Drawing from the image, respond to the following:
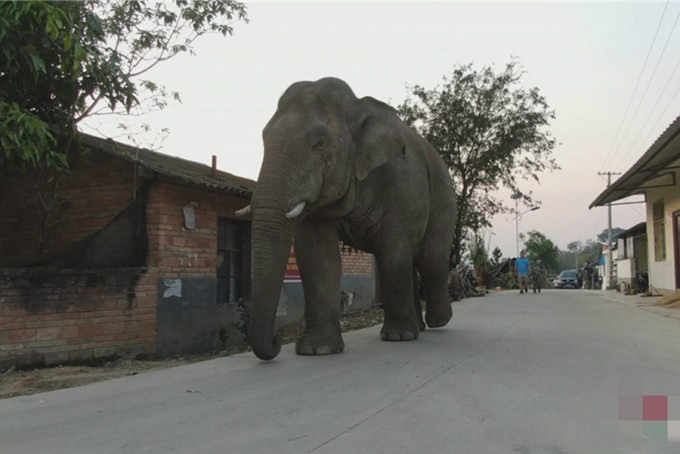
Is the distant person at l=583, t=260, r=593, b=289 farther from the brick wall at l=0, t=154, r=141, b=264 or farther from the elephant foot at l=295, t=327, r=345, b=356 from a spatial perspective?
the elephant foot at l=295, t=327, r=345, b=356

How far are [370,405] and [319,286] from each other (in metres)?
2.22

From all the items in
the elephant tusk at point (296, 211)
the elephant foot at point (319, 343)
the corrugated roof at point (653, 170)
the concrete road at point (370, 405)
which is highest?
the corrugated roof at point (653, 170)

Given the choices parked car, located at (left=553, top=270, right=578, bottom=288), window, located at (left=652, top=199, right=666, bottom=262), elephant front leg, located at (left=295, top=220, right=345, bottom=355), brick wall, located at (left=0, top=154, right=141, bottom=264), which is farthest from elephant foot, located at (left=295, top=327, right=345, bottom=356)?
parked car, located at (left=553, top=270, right=578, bottom=288)

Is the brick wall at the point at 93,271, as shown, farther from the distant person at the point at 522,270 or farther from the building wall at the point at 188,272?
the distant person at the point at 522,270

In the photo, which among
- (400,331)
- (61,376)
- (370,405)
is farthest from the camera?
(400,331)

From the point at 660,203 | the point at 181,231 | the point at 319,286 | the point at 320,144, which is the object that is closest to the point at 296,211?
the point at 320,144

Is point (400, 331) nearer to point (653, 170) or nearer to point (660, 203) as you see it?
point (653, 170)

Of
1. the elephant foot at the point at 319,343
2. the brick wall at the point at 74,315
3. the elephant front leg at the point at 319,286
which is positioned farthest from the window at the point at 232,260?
the elephant foot at the point at 319,343

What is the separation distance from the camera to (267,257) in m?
4.33

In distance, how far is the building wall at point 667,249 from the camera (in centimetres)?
1565

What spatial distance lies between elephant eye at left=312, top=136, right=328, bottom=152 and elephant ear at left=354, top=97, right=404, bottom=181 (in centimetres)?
58

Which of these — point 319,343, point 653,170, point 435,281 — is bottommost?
point 319,343

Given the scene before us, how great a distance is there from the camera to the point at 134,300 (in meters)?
7.25

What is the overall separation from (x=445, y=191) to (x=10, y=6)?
17.7 feet
